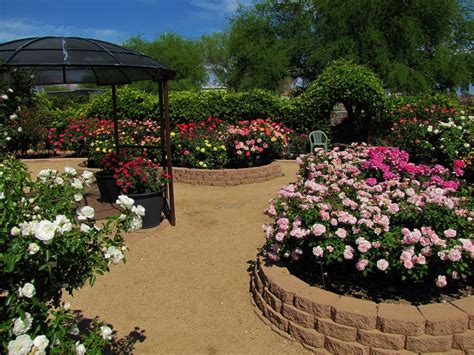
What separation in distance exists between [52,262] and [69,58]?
123 inches

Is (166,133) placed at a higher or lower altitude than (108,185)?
higher

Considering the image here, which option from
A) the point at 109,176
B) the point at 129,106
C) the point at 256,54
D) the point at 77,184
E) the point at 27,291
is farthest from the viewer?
the point at 256,54

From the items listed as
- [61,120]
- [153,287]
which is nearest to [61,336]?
[153,287]

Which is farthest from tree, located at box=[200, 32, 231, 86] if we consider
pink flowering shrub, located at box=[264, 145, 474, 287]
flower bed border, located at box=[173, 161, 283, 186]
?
pink flowering shrub, located at box=[264, 145, 474, 287]

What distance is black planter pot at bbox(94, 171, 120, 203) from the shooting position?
6.48m

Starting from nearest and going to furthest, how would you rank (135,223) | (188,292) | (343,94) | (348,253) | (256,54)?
(135,223) → (348,253) → (188,292) → (343,94) → (256,54)

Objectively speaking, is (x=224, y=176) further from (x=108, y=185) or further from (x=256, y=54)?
(x=256, y=54)

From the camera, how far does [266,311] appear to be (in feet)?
10.6

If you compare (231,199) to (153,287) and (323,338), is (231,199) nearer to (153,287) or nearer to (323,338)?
(153,287)

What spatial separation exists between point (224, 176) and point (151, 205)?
282cm

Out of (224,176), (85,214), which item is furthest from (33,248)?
(224,176)

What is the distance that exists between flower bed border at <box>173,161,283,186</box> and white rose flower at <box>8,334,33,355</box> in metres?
6.64

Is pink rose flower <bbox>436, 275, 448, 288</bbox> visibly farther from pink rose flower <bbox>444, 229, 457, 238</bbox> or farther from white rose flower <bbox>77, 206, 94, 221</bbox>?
white rose flower <bbox>77, 206, 94, 221</bbox>

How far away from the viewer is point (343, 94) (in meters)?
10.9
